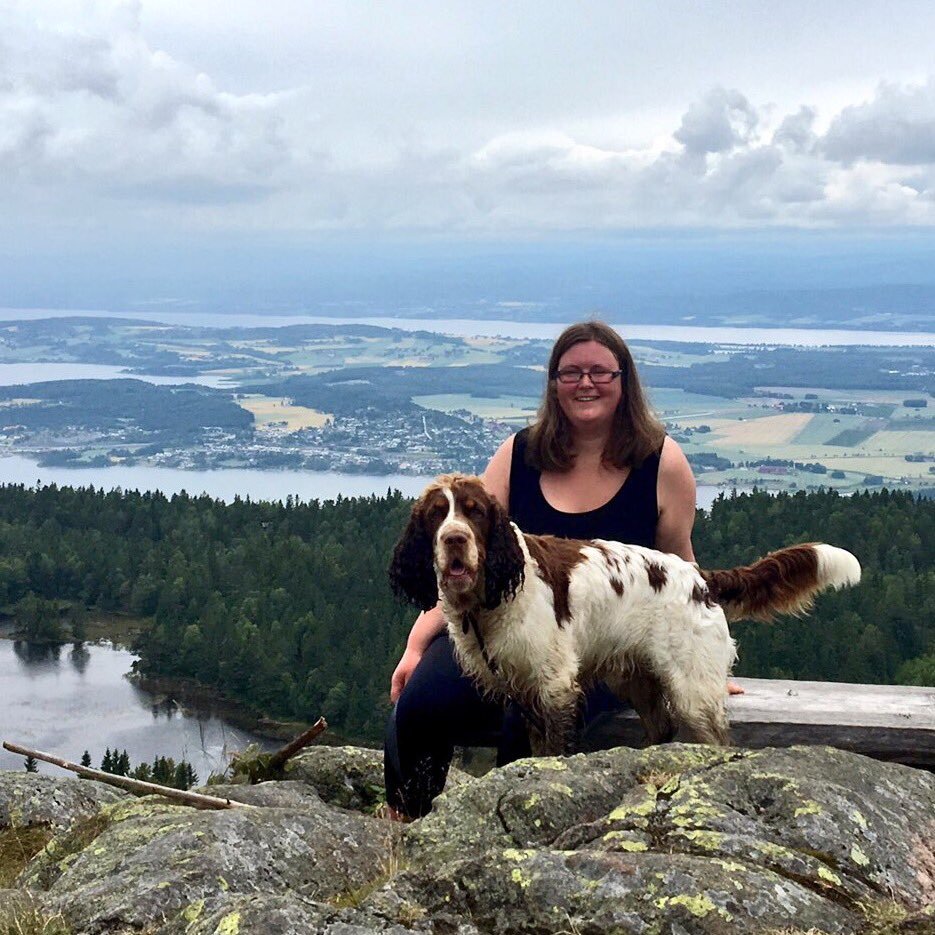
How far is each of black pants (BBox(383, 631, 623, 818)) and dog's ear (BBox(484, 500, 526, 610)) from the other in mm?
841

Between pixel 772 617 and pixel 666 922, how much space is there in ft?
13.9

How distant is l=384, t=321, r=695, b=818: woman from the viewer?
7.93m

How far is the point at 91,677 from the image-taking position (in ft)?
316

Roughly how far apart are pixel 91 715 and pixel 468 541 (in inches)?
3362

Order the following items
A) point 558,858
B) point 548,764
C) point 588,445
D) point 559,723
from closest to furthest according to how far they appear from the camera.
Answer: point 558,858 < point 548,764 < point 559,723 < point 588,445

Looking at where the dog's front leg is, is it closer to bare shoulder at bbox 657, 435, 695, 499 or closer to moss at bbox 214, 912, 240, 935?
bare shoulder at bbox 657, 435, 695, 499

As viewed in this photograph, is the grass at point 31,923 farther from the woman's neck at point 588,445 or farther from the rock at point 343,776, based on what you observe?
the woman's neck at point 588,445

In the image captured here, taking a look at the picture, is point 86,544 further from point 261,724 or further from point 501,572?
point 501,572

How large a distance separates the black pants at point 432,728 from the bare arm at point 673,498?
1335 mm

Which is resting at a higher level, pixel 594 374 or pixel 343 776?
pixel 594 374

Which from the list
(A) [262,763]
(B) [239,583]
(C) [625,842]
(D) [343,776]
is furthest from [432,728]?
(B) [239,583]

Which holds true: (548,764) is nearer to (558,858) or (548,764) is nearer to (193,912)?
(558,858)

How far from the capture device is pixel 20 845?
24.6 ft

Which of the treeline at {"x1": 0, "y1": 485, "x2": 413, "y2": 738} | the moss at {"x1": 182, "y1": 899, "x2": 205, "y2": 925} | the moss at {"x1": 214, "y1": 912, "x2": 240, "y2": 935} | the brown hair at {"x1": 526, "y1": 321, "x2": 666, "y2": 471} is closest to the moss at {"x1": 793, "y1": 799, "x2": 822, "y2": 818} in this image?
the moss at {"x1": 214, "y1": 912, "x2": 240, "y2": 935}
